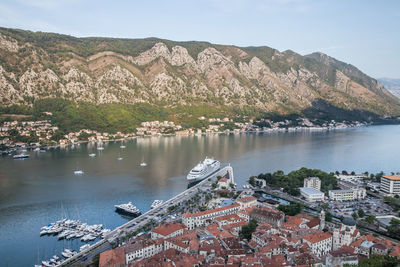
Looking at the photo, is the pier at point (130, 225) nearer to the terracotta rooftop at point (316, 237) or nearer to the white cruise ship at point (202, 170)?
the white cruise ship at point (202, 170)

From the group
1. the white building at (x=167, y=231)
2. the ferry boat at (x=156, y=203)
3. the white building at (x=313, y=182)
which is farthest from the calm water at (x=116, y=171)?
the white building at (x=313, y=182)

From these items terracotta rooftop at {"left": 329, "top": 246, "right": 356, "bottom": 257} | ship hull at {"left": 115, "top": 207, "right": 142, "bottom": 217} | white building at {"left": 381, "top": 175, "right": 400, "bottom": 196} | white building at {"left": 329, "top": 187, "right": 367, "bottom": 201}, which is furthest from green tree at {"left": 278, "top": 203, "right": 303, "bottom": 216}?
white building at {"left": 381, "top": 175, "right": 400, "bottom": 196}

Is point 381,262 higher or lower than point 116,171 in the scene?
higher

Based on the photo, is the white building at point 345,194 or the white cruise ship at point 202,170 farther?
the white cruise ship at point 202,170

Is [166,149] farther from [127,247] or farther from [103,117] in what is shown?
[127,247]

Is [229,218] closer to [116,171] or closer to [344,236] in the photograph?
[344,236]

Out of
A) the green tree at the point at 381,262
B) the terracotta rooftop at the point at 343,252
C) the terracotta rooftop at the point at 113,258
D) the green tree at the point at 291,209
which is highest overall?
the green tree at the point at 381,262

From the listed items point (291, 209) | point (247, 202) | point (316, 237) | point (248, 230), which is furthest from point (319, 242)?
point (247, 202)
